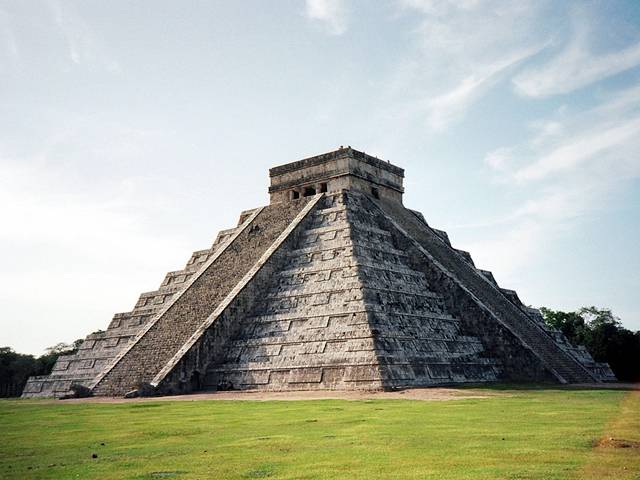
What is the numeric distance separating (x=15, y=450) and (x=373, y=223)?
59.2 feet

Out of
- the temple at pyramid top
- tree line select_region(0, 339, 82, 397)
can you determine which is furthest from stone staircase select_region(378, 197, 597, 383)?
tree line select_region(0, 339, 82, 397)

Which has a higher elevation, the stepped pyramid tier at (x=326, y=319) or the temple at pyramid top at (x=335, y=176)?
the temple at pyramid top at (x=335, y=176)

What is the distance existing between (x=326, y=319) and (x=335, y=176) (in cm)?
911

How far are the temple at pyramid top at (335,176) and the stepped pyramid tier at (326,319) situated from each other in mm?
64

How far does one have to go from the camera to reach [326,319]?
2002cm

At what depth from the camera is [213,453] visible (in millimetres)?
8016

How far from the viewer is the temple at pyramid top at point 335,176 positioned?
2733 cm

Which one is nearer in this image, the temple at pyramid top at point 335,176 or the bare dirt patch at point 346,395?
the bare dirt patch at point 346,395

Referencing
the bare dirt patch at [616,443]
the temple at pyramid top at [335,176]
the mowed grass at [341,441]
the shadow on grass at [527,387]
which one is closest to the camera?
the mowed grass at [341,441]

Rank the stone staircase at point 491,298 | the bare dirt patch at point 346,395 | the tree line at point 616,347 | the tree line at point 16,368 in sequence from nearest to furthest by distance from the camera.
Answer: the bare dirt patch at point 346,395 → the stone staircase at point 491,298 → the tree line at point 616,347 → the tree line at point 16,368

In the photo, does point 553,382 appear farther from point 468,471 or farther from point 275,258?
point 468,471

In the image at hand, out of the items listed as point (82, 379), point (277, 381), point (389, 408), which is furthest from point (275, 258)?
point (389, 408)

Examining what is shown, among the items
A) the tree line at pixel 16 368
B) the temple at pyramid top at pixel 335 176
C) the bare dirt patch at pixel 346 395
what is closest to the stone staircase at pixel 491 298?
the temple at pyramid top at pixel 335 176

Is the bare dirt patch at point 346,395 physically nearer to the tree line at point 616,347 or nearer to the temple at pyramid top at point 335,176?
the temple at pyramid top at point 335,176
